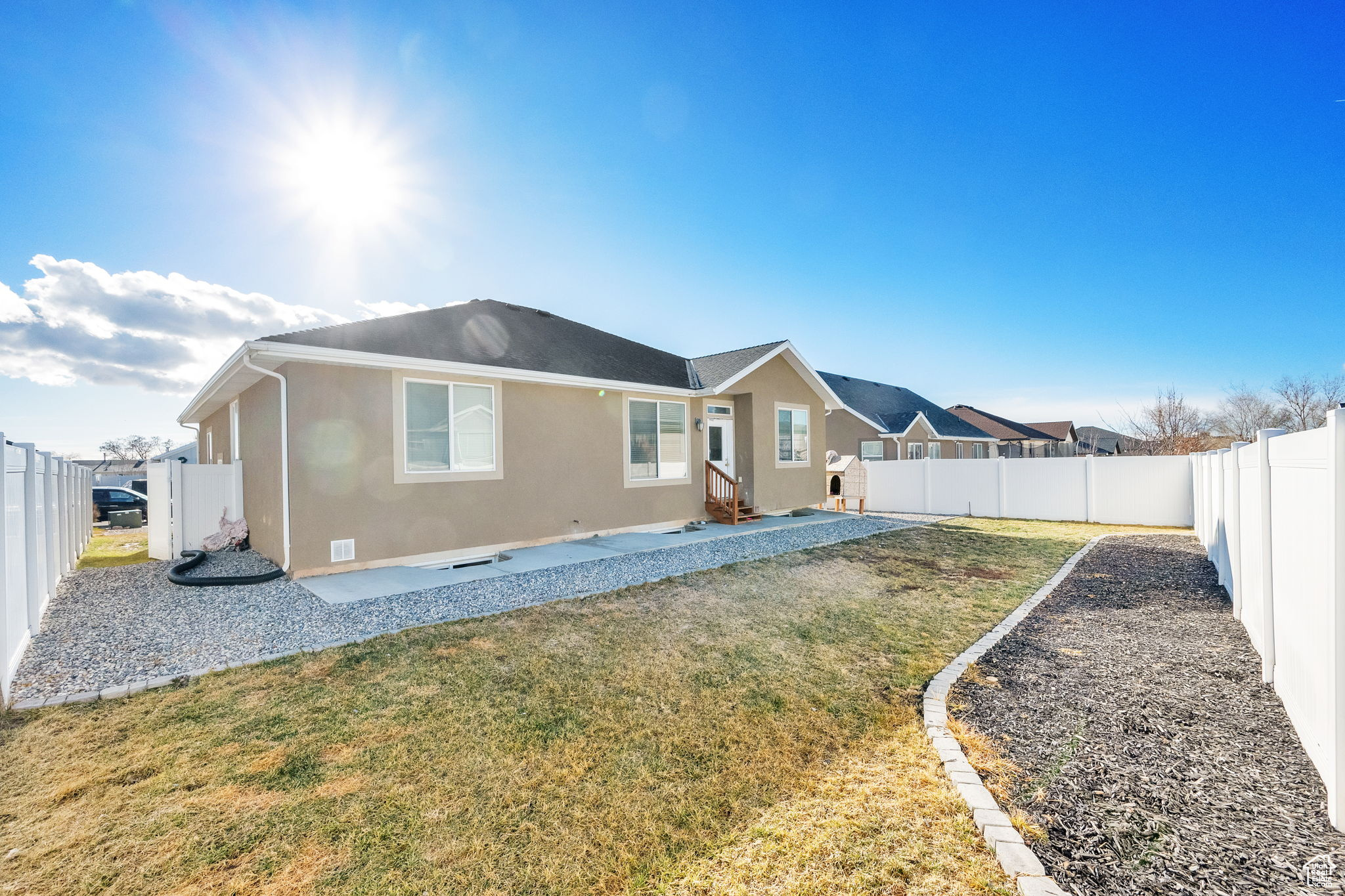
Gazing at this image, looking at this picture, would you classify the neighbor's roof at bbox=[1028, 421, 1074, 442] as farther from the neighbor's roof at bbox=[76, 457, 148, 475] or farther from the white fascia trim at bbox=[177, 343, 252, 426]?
the neighbor's roof at bbox=[76, 457, 148, 475]

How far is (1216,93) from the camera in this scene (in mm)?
9898

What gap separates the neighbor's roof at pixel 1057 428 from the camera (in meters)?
44.5

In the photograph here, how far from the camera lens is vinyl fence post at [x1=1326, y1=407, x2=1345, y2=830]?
7.08ft

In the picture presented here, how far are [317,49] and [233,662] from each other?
8.34m

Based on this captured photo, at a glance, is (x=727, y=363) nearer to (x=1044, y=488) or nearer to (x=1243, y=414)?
(x=1044, y=488)

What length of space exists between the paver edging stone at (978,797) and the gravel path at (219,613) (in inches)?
161

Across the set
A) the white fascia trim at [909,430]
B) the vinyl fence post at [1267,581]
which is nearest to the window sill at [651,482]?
the vinyl fence post at [1267,581]

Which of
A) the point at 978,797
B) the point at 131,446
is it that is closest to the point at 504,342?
the point at 978,797

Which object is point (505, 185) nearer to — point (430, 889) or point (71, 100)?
point (71, 100)

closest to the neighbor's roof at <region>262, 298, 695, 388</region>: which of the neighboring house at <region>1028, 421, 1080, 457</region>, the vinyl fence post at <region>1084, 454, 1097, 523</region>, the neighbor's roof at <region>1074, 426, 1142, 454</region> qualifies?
the vinyl fence post at <region>1084, 454, 1097, 523</region>

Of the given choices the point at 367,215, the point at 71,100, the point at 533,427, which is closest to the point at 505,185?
the point at 367,215

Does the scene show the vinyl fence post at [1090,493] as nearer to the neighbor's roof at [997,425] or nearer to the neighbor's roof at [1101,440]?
the neighbor's roof at [1101,440]

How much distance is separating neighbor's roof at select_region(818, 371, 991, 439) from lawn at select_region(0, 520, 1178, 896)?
71.2 ft

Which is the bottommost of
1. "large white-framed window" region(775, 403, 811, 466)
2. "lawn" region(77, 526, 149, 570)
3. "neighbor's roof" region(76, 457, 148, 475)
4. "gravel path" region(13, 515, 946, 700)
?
"lawn" region(77, 526, 149, 570)
